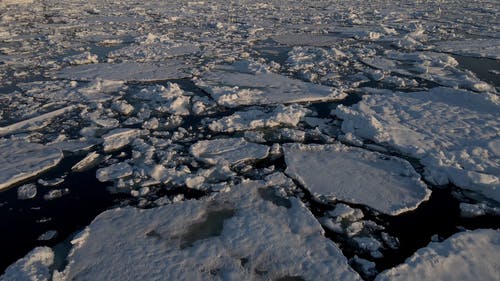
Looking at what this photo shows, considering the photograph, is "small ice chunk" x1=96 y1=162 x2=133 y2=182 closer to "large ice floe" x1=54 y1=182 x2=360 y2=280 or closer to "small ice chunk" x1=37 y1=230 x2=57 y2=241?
"large ice floe" x1=54 y1=182 x2=360 y2=280

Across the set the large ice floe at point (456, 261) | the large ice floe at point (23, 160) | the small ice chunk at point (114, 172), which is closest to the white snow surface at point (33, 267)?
the small ice chunk at point (114, 172)

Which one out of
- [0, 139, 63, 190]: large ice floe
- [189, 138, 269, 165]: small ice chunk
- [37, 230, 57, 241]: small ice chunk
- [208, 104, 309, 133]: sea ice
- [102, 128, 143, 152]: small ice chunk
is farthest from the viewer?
[208, 104, 309, 133]: sea ice

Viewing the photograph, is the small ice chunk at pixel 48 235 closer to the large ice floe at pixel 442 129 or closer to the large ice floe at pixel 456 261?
the large ice floe at pixel 456 261

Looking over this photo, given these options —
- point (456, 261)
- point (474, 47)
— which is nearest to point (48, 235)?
point (456, 261)

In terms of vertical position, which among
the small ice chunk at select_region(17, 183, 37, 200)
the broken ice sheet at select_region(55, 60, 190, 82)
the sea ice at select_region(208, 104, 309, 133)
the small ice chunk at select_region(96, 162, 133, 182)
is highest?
the sea ice at select_region(208, 104, 309, 133)

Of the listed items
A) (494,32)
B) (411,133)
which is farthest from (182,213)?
(494,32)

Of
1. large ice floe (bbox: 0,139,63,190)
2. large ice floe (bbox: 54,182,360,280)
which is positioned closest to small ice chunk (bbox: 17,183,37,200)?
large ice floe (bbox: 0,139,63,190)

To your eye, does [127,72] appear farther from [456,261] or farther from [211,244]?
[456,261]
